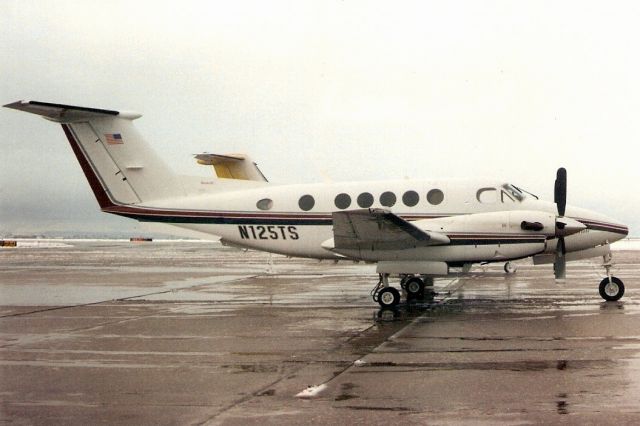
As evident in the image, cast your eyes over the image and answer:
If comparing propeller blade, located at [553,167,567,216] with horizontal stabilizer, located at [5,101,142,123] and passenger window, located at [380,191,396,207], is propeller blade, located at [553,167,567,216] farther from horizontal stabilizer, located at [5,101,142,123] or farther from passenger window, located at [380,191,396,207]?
horizontal stabilizer, located at [5,101,142,123]

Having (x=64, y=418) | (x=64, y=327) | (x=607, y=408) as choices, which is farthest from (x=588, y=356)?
(x=64, y=327)

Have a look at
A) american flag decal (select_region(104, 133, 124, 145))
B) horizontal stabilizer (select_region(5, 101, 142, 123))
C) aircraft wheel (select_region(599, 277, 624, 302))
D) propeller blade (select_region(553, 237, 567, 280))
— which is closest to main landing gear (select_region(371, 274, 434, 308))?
propeller blade (select_region(553, 237, 567, 280))

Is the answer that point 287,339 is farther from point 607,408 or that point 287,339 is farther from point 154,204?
point 154,204

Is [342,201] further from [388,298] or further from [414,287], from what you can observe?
[388,298]

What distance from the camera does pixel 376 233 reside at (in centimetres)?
1692

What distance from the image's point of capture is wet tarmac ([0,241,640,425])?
714 cm

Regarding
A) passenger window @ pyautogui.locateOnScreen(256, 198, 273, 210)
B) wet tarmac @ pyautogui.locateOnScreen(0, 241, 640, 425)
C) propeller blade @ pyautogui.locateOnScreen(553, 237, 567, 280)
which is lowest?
wet tarmac @ pyautogui.locateOnScreen(0, 241, 640, 425)

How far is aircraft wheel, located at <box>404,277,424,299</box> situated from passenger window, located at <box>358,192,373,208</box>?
98.3 inches

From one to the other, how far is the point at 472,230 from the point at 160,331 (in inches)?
320

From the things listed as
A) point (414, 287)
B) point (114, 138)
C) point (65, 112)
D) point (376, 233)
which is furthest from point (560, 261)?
point (65, 112)

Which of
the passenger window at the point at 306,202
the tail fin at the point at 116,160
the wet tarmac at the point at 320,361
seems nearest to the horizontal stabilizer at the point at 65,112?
the tail fin at the point at 116,160

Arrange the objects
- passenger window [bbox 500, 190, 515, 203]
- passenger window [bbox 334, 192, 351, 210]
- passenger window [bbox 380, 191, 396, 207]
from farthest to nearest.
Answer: passenger window [bbox 334, 192, 351, 210] → passenger window [bbox 380, 191, 396, 207] → passenger window [bbox 500, 190, 515, 203]

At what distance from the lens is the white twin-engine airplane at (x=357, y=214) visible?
17.3m

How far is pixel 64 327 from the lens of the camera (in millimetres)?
14039
